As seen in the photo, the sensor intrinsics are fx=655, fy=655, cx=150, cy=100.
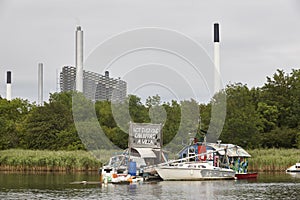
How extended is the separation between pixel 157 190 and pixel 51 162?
92.6 ft

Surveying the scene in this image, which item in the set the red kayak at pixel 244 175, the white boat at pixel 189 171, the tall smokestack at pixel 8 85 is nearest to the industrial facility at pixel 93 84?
the tall smokestack at pixel 8 85

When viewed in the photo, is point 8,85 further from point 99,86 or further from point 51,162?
point 51,162

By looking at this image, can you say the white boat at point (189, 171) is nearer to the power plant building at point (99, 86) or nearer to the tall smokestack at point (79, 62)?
the power plant building at point (99, 86)

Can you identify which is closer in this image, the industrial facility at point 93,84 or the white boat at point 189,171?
the white boat at point 189,171

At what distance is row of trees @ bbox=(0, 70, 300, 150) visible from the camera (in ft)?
287

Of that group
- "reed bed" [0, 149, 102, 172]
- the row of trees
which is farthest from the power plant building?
"reed bed" [0, 149, 102, 172]

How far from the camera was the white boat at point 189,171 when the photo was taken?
59219 mm

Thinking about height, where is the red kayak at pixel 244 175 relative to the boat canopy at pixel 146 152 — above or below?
below

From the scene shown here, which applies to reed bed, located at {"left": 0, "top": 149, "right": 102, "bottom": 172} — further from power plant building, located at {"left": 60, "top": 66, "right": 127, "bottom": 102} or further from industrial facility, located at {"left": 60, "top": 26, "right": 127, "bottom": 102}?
power plant building, located at {"left": 60, "top": 66, "right": 127, "bottom": 102}

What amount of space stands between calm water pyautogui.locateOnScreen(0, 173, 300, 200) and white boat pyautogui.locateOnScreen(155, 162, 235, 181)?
76.3 inches

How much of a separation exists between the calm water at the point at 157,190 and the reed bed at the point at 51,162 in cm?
1432

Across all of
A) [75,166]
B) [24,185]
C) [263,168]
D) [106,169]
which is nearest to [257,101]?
[263,168]

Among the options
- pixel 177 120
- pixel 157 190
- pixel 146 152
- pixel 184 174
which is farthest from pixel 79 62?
pixel 157 190

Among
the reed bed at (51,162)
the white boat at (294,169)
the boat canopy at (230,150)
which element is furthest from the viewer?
the reed bed at (51,162)
